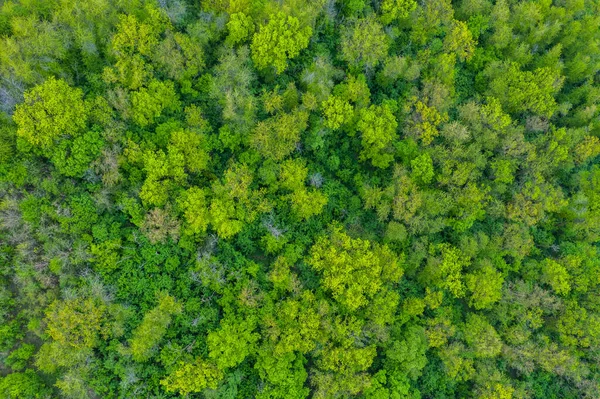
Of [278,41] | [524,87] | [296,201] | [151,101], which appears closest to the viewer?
[151,101]

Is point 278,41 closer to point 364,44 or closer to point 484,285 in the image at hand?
point 364,44

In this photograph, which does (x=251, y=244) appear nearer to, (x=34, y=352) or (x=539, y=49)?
(x=34, y=352)

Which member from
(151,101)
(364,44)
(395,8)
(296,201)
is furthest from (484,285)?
(151,101)

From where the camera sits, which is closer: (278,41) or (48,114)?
(48,114)

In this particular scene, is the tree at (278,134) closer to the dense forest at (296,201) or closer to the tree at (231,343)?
the dense forest at (296,201)

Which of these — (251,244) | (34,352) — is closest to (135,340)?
(34,352)

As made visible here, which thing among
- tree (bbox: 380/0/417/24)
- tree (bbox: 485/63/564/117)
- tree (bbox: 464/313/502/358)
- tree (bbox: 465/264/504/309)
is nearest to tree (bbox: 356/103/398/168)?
tree (bbox: 380/0/417/24)

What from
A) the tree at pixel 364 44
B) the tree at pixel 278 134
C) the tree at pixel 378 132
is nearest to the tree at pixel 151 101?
the tree at pixel 278 134
